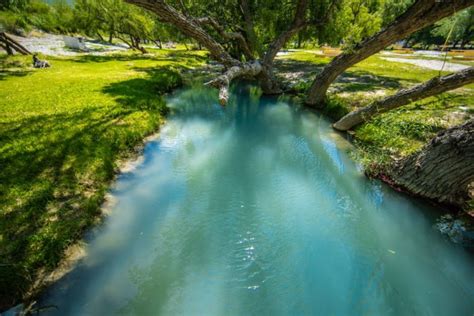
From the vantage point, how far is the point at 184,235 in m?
4.23

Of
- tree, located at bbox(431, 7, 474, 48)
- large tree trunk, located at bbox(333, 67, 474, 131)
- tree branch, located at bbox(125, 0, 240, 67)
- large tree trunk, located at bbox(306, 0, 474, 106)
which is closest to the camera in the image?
large tree trunk, located at bbox(306, 0, 474, 106)

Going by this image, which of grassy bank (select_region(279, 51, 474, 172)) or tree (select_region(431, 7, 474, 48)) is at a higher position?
tree (select_region(431, 7, 474, 48))

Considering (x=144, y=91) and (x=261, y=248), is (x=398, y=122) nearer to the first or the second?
(x=261, y=248)

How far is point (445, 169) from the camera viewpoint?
450 cm

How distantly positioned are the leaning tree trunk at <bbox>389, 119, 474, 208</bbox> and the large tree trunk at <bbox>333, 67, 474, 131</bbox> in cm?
281

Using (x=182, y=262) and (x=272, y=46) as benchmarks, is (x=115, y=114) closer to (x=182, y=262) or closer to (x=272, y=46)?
(x=182, y=262)

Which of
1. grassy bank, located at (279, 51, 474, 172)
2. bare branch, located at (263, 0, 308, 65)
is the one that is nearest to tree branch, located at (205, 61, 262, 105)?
bare branch, located at (263, 0, 308, 65)

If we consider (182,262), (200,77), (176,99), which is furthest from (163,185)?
(200,77)

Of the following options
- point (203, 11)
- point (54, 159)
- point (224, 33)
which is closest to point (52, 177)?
point (54, 159)

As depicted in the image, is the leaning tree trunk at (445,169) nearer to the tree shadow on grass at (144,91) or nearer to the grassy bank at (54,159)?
the grassy bank at (54,159)

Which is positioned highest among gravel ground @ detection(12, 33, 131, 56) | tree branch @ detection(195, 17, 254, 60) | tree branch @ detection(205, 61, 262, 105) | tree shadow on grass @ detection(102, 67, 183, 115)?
gravel ground @ detection(12, 33, 131, 56)

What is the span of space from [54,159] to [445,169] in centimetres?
888

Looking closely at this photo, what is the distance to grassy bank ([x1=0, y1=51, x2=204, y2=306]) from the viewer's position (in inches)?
Answer: 136

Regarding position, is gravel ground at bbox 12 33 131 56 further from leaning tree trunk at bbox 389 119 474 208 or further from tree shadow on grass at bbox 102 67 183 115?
leaning tree trunk at bbox 389 119 474 208
